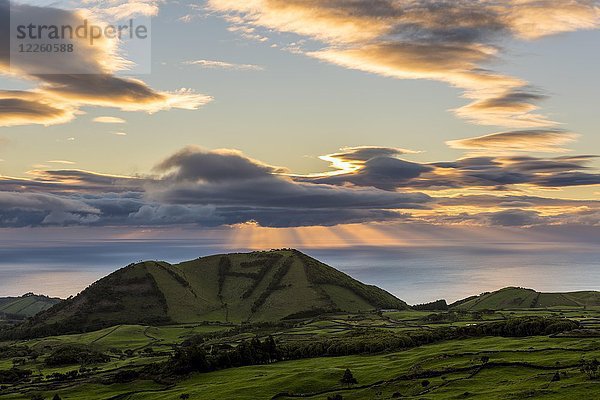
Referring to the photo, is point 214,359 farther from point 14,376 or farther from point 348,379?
point 14,376

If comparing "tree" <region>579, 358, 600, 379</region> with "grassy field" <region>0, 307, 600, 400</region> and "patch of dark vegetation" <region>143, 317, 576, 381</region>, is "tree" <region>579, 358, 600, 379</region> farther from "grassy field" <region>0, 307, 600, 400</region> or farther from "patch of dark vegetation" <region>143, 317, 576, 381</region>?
"patch of dark vegetation" <region>143, 317, 576, 381</region>

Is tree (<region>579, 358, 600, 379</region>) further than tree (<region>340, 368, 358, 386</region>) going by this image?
No

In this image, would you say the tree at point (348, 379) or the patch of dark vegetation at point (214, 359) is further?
the patch of dark vegetation at point (214, 359)

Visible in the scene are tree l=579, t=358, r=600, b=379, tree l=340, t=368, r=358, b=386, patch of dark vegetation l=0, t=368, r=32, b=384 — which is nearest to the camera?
tree l=579, t=358, r=600, b=379

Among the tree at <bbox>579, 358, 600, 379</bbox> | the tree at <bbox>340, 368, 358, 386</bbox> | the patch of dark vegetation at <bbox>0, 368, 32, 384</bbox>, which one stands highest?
the tree at <bbox>579, 358, 600, 379</bbox>

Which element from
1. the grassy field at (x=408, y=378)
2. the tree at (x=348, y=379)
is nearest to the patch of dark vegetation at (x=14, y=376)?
the grassy field at (x=408, y=378)

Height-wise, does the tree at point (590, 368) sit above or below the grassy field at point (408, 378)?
Result: above

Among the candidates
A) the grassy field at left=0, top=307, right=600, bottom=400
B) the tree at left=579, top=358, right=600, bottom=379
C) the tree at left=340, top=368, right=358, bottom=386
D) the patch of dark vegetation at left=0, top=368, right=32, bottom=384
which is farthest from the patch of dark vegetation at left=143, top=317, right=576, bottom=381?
the tree at left=579, top=358, right=600, bottom=379

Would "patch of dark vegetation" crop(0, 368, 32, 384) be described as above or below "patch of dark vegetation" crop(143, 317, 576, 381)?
below

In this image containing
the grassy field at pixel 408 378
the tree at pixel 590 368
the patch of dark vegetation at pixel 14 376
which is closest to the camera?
the tree at pixel 590 368

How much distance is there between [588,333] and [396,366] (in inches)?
1880

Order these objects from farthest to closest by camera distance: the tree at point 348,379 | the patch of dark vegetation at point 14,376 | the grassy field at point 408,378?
the patch of dark vegetation at point 14,376 → the tree at point 348,379 → the grassy field at point 408,378

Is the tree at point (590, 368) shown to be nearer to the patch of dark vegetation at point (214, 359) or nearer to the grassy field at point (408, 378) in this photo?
the grassy field at point (408, 378)

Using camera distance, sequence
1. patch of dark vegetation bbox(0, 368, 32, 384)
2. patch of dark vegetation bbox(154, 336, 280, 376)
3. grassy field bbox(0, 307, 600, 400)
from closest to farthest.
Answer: grassy field bbox(0, 307, 600, 400) < patch of dark vegetation bbox(154, 336, 280, 376) < patch of dark vegetation bbox(0, 368, 32, 384)
